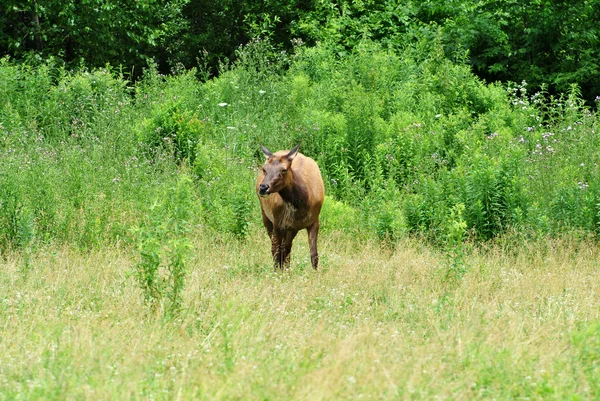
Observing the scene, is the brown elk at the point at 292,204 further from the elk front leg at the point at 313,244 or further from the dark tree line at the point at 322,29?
the dark tree line at the point at 322,29

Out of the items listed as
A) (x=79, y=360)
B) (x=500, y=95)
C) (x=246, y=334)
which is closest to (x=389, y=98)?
(x=500, y=95)

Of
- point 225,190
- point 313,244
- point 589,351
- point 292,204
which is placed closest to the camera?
point 589,351

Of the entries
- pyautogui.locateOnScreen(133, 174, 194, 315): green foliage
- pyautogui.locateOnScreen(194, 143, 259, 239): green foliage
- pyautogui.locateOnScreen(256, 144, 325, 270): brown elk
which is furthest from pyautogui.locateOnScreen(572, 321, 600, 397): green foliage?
pyautogui.locateOnScreen(194, 143, 259, 239): green foliage

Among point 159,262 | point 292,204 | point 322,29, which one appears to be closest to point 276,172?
point 292,204

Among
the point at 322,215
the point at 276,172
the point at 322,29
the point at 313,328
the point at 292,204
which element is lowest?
the point at 322,215

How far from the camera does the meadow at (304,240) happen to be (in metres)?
6.07

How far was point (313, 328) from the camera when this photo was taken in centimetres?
720

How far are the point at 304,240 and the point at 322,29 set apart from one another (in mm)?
9452

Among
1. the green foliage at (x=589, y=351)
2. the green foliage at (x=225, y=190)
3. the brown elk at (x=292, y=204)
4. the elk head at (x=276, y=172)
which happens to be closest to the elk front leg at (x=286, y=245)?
the brown elk at (x=292, y=204)

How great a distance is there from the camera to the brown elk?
9.58 m

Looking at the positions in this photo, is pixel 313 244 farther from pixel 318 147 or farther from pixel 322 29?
pixel 322 29

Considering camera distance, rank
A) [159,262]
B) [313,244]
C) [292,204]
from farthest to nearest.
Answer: [313,244], [292,204], [159,262]

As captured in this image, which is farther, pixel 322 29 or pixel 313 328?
pixel 322 29

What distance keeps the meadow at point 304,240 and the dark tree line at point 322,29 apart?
50.5 inches
